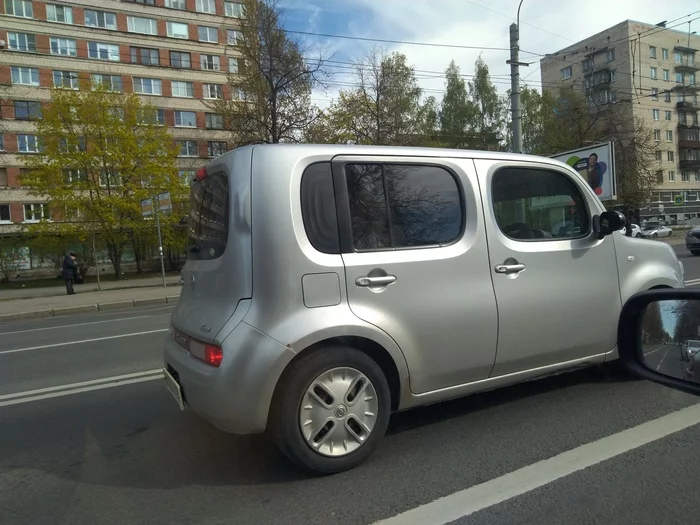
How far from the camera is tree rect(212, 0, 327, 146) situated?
2248 cm

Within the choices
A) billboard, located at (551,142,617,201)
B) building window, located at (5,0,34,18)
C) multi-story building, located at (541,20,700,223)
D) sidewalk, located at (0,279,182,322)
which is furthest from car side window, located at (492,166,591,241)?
multi-story building, located at (541,20,700,223)

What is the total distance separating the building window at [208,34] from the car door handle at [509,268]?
5080 centimetres

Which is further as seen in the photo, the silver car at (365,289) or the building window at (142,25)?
the building window at (142,25)

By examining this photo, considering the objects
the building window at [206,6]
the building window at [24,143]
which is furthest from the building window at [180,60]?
the building window at [24,143]

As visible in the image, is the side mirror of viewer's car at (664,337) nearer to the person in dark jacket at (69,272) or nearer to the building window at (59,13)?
the person in dark jacket at (69,272)

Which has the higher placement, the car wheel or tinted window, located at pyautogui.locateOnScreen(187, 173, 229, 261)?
tinted window, located at pyautogui.locateOnScreen(187, 173, 229, 261)

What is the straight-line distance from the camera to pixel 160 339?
314 inches

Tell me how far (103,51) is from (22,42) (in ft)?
19.1

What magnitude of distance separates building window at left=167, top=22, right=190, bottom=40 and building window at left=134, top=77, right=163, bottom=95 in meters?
4.71

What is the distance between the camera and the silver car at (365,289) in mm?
2918

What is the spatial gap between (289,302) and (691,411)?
3105 mm

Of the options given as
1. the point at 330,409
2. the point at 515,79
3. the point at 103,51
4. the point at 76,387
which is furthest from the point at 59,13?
the point at 330,409

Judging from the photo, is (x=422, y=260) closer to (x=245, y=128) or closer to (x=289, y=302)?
(x=289, y=302)

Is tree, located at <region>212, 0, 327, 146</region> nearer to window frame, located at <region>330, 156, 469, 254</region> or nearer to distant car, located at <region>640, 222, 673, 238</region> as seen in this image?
window frame, located at <region>330, 156, 469, 254</region>
